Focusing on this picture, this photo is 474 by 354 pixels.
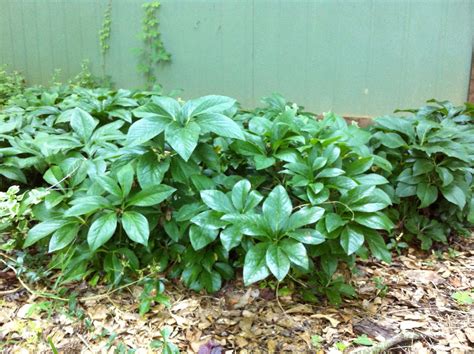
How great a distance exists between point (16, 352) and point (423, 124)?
193 cm

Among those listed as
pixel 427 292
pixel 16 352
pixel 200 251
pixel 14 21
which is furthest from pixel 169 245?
pixel 14 21

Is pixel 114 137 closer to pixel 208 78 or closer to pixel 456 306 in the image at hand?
pixel 456 306

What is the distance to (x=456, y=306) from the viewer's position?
1.62 metres

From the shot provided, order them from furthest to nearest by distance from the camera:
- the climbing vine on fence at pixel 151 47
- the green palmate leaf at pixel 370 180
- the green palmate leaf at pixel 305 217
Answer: the climbing vine on fence at pixel 151 47 < the green palmate leaf at pixel 370 180 < the green palmate leaf at pixel 305 217

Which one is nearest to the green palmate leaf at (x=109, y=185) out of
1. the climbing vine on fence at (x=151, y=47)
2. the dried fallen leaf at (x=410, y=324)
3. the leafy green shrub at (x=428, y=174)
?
the dried fallen leaf at (x=410, y=324)

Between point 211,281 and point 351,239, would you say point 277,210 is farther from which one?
point 211,281

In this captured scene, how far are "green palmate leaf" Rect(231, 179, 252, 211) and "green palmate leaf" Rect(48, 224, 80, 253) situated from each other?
1.88 feet

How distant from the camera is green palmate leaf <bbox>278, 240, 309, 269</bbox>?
1.26 meters

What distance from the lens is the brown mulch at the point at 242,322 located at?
138 centimetres

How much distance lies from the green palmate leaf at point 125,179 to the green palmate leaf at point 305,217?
22.1 inches

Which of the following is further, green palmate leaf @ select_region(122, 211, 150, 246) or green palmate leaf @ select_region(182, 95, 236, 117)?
green palmate leaf @ select_region(182, 95, 236, 117)

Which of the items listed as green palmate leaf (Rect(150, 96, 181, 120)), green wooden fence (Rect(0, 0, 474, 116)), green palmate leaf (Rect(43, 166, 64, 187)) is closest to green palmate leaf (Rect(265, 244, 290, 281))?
green palmate leaf (Rect(150, 96, 181, 120))

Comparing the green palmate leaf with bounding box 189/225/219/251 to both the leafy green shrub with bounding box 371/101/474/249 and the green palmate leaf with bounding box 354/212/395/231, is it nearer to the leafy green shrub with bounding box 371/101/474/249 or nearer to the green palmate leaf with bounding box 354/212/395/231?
the green palmate leaf with bounding box 354/212/395/231

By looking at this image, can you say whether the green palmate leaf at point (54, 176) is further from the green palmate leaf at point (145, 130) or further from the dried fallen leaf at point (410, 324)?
the dried fallen leaf at point (410, 324)
